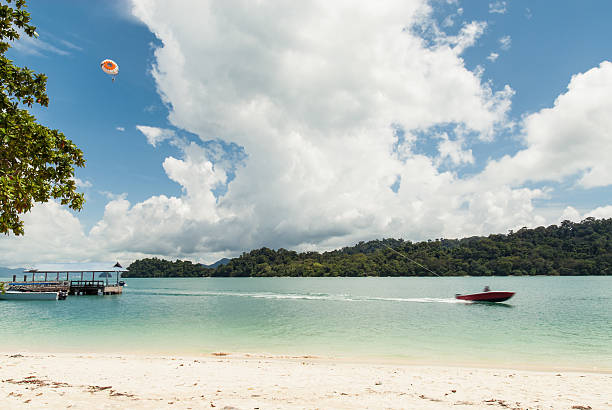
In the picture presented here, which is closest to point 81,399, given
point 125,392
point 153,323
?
point 125,392

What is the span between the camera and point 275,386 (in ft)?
33.6

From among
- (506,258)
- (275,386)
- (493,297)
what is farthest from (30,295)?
(506,258)

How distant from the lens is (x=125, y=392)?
365 inches

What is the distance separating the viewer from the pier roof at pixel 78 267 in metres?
58.6

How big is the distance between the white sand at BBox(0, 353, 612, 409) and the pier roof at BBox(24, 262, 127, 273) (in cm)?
4881

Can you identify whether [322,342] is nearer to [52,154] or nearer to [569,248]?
[52,154]

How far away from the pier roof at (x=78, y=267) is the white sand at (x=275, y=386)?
1922 inches

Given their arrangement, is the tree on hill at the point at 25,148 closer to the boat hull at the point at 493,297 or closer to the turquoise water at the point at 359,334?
the turquoise water at the point at 359,334

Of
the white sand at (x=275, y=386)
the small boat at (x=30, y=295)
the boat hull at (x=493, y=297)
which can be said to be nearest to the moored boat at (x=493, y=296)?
the boat hull at (x=493, y=297)

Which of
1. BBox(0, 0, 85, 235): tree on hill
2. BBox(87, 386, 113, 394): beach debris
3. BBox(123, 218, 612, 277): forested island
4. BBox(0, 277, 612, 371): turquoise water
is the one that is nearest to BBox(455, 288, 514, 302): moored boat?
BBox(0, 277, 612, 371): turquoise water

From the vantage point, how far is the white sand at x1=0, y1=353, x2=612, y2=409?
332 inches

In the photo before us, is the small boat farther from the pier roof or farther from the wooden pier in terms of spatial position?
the pier roof

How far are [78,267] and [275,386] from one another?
64559 millimetres

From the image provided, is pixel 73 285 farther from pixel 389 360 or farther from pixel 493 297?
pixel 493 297
